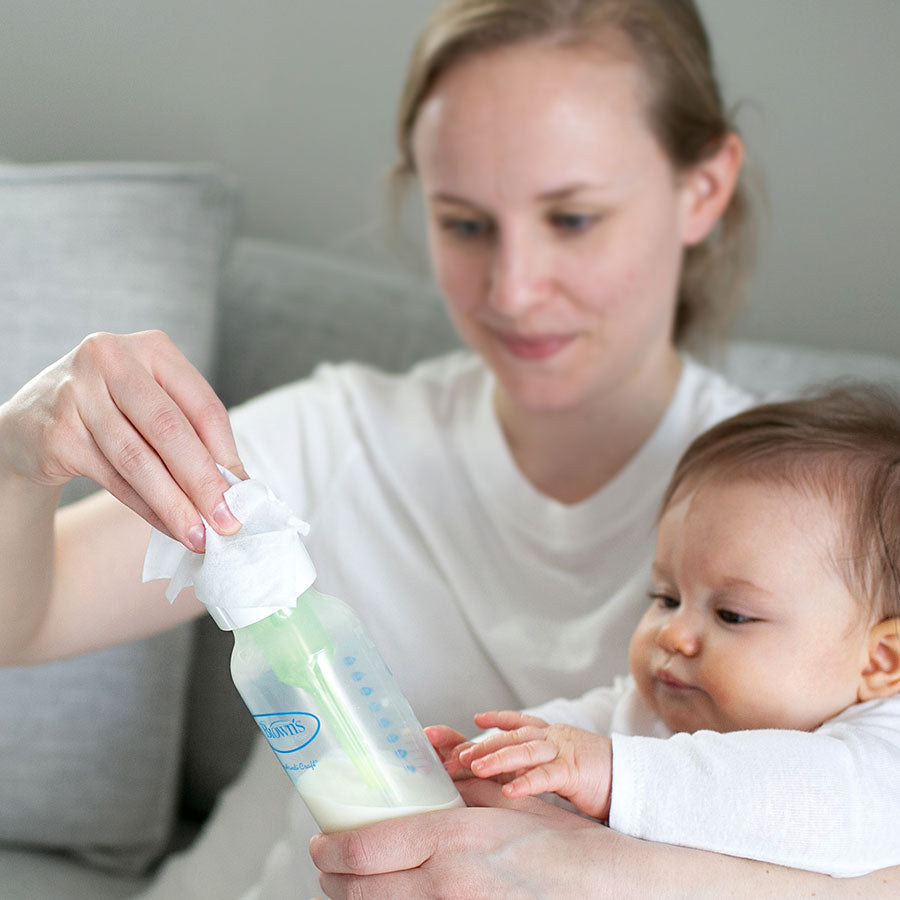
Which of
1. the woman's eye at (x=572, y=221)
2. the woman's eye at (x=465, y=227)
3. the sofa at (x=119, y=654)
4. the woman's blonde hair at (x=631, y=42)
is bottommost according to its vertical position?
the sofa at (x=119, y=654)

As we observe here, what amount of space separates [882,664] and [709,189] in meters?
0.71

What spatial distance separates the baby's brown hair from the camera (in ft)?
3.05

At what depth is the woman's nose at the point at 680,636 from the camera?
937mm

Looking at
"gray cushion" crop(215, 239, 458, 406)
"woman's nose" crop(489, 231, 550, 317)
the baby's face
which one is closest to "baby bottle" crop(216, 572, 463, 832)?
the baby's face

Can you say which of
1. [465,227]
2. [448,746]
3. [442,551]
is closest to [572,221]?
[465,227]

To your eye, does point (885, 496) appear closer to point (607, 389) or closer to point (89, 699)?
point (607, 389)

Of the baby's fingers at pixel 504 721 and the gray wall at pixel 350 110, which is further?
the gray wall at pixel 350 110

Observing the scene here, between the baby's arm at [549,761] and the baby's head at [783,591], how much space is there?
0.14 m

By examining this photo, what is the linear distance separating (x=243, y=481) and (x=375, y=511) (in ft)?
2.16

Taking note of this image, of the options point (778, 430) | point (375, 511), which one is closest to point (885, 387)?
point (778, 430)

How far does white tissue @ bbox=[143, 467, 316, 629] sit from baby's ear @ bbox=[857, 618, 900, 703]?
0.49 meters

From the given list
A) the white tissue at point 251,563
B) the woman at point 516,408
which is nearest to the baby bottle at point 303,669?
the white tissue at point 251,563

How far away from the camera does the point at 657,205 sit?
4.27 feet

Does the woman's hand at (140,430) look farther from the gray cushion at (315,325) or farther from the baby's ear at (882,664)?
the gray cushion at (315,325)
